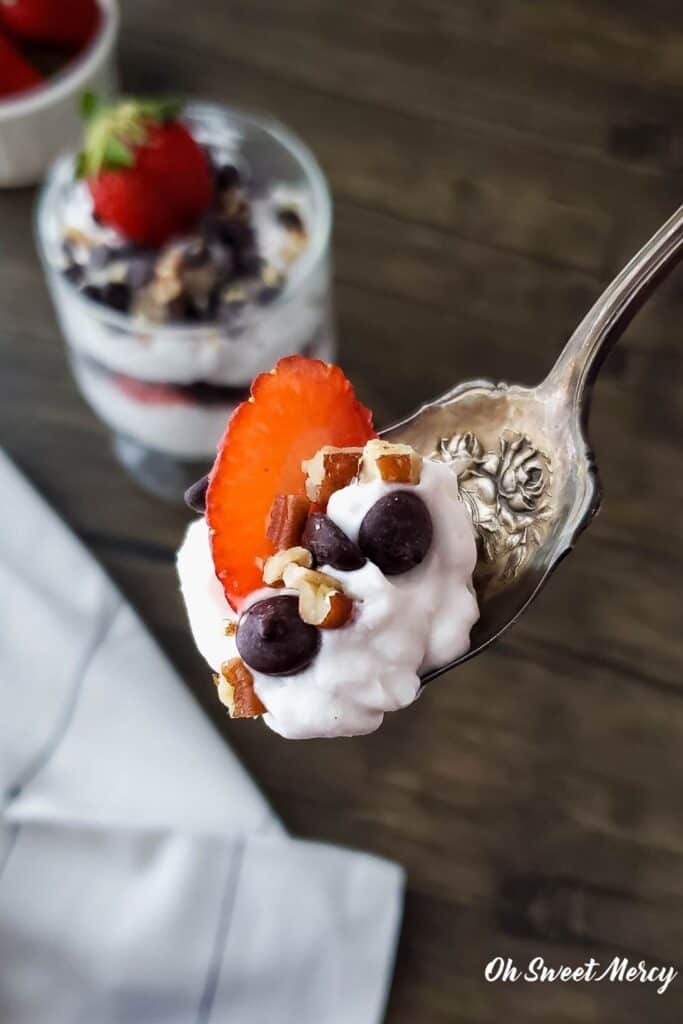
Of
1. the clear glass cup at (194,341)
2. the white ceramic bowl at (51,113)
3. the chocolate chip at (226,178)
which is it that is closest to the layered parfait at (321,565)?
the clear glass cup at (194,341)

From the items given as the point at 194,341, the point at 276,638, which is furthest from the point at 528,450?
the point at 194,341

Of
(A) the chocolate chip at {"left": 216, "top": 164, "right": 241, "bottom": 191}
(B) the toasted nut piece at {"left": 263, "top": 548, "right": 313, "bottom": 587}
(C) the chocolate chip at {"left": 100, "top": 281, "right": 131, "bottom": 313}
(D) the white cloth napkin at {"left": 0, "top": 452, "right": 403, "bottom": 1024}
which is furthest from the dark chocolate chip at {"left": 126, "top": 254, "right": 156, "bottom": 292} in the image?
(B) the toasted nut piece at {"left": 263, "top": 548, "right": 313, "bottom": 587}

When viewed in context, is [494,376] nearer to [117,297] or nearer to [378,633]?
[117,297]

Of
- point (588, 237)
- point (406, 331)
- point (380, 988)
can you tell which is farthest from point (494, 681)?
point (588, 237)

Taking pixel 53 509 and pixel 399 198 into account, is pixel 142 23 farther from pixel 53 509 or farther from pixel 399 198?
pixel 53 509

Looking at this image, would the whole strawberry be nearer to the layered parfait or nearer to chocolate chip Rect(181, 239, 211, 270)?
chocolate chip Rect(181, 239, 211, 270)

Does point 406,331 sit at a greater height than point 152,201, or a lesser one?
lesser

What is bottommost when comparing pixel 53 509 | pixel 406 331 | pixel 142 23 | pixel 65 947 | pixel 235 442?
pixel 65 947
